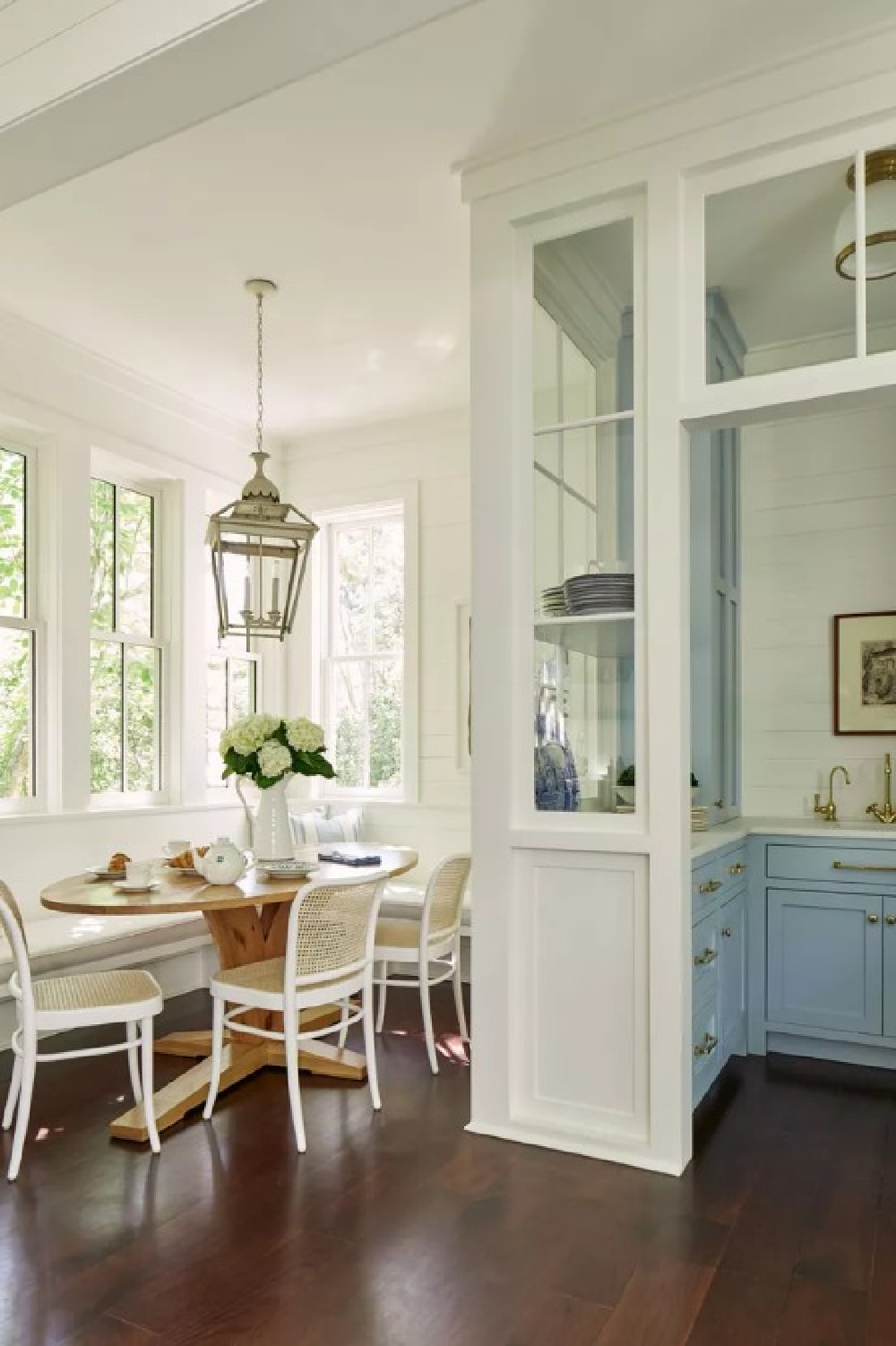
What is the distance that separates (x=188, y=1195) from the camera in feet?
9.27

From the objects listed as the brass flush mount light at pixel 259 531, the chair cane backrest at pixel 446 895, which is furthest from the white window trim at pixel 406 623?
the chair cane backrest at pixel 446 895

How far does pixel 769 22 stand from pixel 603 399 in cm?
108

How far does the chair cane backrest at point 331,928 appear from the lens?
3.25m

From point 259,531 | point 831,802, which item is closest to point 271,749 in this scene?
point 259,531

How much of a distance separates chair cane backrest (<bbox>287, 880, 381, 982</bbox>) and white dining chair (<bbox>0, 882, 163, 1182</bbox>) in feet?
1.57

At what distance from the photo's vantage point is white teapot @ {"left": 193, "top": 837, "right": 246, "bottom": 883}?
3576mm

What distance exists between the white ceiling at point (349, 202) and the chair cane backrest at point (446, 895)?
2429 millimetres

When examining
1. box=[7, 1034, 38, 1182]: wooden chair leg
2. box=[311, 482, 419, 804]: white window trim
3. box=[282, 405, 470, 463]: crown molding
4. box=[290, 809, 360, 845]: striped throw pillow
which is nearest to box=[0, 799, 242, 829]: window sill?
box=[290, 809, 360, 845]: striped throw pillow

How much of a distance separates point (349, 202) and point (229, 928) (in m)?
2.72

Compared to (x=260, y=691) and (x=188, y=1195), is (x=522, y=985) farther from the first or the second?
(x=260, y=691)

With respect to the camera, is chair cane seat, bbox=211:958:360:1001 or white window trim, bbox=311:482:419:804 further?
white window trim, bbox=311:482:419:804

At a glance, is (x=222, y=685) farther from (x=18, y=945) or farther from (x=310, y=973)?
(x=18, y=945)

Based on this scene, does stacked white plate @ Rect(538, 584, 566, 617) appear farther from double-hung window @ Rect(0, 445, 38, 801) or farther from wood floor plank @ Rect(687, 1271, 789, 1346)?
double-hung window @ Rect(0, 445, 38, 801)

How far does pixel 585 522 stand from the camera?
3.24 meters
